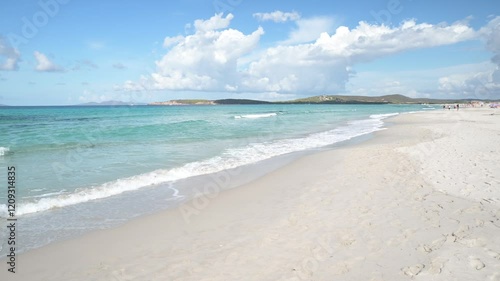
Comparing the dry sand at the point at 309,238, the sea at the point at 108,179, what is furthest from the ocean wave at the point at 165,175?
the dry sand at the point at 309,238

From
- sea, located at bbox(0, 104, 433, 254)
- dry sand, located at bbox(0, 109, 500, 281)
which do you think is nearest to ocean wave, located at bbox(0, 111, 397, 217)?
sea, located at bbox(0, 104, 433, 254)

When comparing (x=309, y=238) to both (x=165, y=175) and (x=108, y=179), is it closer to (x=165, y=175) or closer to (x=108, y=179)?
(x=165, y=175)

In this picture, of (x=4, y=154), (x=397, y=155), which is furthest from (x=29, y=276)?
(x=4, y=154)

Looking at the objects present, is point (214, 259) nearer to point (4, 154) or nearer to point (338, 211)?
point (338, 211)

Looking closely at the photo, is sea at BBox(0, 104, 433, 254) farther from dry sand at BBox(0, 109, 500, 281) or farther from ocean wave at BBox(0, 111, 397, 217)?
dry sand at BBox(0, 109, 500, 281)

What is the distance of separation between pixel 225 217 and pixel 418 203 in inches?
191

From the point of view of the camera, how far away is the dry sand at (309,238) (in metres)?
4.66

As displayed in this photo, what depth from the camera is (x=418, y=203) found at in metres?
7.38

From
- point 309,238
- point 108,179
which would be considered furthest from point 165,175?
point 309,238

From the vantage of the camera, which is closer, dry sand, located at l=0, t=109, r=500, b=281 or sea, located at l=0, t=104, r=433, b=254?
dry sand, located at l=0, t=109, r=500, b=281

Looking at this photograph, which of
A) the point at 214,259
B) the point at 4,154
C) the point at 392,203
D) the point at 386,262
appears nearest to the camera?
the point at 386,262

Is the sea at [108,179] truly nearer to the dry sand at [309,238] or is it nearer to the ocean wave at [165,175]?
the ocean wave at [165,175]

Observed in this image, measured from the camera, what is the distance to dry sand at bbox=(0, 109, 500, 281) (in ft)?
15.3

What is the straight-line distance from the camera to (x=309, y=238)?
572cm
